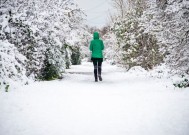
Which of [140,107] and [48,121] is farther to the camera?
[140,107]

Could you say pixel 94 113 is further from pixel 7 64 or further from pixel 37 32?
pixel 37 32

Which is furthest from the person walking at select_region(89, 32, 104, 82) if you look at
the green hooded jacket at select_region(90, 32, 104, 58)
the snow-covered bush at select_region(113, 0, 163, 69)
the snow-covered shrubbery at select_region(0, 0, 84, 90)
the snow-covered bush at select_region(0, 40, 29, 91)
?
the snow-covered bush at select_region(0, 40, 29, 91)

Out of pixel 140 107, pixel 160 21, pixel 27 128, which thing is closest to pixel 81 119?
pixel 27 128

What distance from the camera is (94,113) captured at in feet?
19.4

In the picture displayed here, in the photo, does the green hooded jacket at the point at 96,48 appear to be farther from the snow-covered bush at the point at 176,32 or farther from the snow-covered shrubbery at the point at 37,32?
the snow-covered bush at the point at 176,32

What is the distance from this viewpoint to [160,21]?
952cm

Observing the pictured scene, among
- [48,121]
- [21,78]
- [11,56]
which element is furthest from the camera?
[21,78]

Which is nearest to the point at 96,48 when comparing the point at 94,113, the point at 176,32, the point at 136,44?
the point at 176,32

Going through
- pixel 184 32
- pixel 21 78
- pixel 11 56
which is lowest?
pixel 21 78

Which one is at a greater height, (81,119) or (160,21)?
(160,21)

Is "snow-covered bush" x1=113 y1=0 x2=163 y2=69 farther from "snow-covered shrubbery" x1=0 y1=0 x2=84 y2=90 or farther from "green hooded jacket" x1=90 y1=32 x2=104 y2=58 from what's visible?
"green hooded jacket" x1=90 y1=32 x2=104 y2=58

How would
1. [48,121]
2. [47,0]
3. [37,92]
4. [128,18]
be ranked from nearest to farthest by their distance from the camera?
[48,121] < [37,92] < [47,0] < [128,18]

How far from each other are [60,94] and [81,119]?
8.40ft

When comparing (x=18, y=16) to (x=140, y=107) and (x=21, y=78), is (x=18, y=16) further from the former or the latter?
(x=140, y=107)
